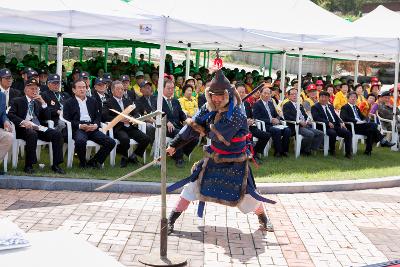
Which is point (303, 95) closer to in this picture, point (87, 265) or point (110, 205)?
point (110, 205)

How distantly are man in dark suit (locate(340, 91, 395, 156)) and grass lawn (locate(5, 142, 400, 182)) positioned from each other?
1.01 ft

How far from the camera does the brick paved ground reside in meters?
6.10

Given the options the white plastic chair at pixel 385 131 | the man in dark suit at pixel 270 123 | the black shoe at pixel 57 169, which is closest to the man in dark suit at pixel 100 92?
the black shoe at pixel 57 169

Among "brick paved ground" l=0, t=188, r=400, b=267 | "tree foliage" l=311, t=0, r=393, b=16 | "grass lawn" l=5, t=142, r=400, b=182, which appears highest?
"tree foliage" l=311, t=0, r=393, b=16

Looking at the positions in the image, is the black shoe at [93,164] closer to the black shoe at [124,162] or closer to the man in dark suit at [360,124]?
the black shoe at [124,162]

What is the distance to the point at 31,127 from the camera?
9.25 metres

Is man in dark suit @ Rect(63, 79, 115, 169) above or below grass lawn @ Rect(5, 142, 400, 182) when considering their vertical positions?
above

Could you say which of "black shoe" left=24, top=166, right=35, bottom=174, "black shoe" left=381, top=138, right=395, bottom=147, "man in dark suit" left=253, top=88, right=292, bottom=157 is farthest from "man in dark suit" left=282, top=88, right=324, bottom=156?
"black shoe" left=24, top=166, right=35, bottom=174

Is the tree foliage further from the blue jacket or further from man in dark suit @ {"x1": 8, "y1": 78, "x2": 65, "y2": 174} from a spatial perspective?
the blue jacket

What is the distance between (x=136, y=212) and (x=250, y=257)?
2.00 metres

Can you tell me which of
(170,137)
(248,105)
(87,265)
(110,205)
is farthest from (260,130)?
(87,265)

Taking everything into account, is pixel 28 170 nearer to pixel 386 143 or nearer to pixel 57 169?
pixel 57 169

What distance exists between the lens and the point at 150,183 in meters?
8.87

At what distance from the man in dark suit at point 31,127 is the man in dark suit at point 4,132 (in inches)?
12.8
